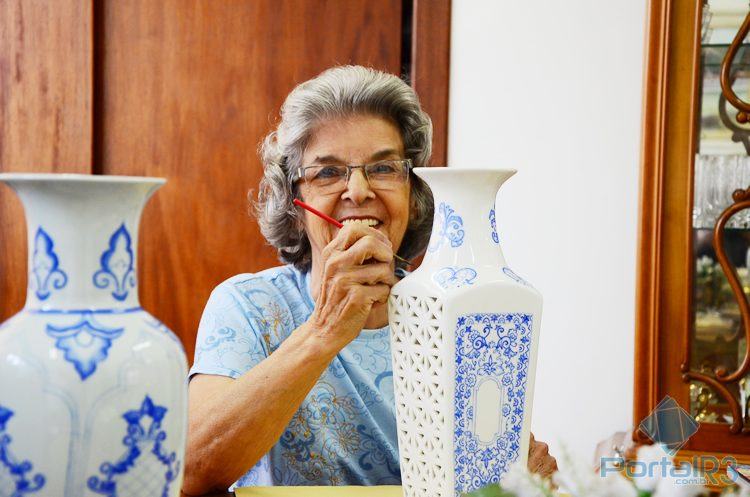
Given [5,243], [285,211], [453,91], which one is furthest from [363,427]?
[5,243]

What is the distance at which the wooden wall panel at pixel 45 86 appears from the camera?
2561 millimetres

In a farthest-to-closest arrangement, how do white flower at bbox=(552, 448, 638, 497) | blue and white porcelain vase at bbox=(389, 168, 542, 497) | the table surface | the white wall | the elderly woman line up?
the white wall, the elderly woman, the table surface, blue and white porcelain vase at bbox=(389, 168, 542, 497), white flower at bbox=(552, 448, 638, 497)

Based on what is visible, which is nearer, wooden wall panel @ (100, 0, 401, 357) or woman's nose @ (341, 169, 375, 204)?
woman's nose @ (341, 169, 375, 204)

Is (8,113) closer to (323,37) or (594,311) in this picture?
(323,37)

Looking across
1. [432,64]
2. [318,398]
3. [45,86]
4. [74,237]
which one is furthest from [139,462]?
[45,86]

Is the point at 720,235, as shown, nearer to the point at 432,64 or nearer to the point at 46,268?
the point at 432,64

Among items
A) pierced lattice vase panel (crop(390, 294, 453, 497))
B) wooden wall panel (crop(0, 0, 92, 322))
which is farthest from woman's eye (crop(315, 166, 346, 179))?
wooden wall panel (crop(0, 0, 92, 322))

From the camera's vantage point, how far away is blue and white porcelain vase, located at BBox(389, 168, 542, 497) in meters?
0.98

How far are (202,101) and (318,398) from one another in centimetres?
137

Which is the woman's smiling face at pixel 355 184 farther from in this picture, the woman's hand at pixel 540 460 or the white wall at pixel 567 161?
the white wall at pixel 567 161

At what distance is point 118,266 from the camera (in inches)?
30.2

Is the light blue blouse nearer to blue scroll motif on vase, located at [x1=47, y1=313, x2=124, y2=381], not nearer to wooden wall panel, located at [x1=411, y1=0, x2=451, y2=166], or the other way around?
blue scroll motif on vase, located at [x1=47, y1=313, x2=124, y2=381]

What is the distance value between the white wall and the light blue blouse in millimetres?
1061

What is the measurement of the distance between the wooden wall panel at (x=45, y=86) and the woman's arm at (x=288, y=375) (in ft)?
5.07
